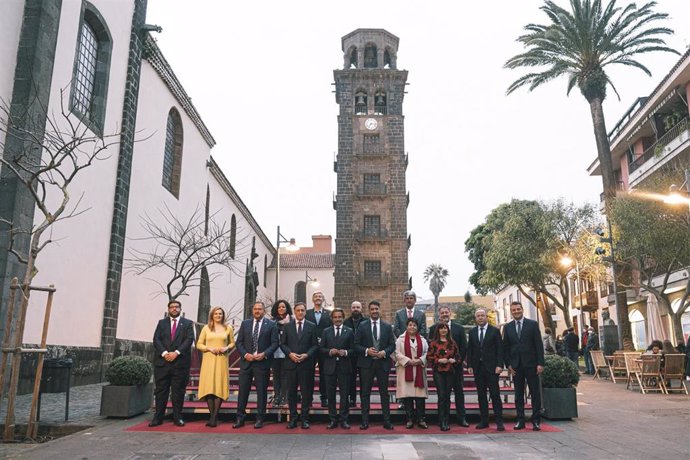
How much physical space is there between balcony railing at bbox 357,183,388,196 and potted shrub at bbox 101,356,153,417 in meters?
33.0

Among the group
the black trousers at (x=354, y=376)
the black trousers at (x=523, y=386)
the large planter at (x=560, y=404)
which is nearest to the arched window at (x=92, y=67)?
the black trousers at (x=354, y=376)

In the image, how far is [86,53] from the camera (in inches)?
605

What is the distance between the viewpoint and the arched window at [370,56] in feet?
147

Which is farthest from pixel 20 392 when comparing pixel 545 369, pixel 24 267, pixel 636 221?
pixel 636 221

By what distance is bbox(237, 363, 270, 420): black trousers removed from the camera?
344 inches

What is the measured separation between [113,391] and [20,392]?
344cm

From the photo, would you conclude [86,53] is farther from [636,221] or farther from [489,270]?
[489,270]

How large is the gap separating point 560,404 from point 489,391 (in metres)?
1.50

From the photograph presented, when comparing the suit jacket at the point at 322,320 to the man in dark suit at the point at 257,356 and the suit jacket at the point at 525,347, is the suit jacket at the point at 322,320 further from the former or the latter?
the suit jacket at the point at 525,347

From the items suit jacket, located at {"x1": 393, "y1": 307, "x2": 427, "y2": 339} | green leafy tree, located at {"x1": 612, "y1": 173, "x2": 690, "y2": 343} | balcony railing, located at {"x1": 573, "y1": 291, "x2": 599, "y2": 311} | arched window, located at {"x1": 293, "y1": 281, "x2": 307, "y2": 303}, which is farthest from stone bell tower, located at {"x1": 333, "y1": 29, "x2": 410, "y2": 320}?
suit jacket, located at {"x1": 393, "y1": 307, "x2": 427, "y2": 339}

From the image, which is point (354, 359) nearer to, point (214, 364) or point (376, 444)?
point (376, 444)

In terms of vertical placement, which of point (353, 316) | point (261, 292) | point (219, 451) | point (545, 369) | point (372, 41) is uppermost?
point (372, 41)

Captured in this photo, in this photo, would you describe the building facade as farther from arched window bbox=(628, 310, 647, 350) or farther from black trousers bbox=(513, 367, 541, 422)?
arched window bbox=(628, 310, 647, 350)

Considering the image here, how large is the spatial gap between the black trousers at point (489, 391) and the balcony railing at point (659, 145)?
876 inches
